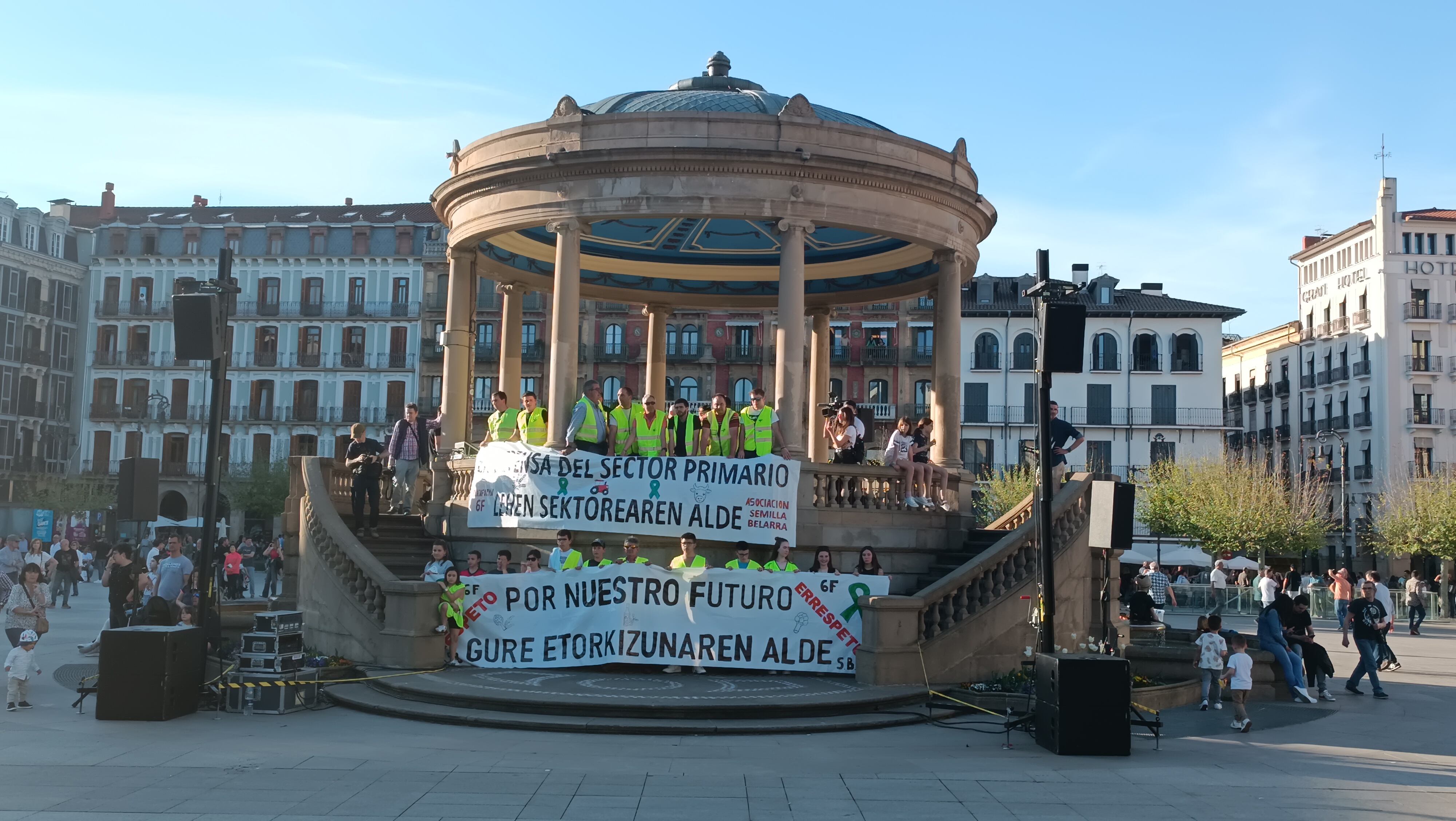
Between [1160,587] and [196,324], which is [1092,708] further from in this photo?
[1160,587]

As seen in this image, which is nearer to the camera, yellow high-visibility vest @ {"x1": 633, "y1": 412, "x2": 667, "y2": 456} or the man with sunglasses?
the man with sunglasses

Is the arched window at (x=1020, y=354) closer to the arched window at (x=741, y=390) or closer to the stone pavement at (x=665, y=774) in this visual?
the arched window at (x=741, y=390)

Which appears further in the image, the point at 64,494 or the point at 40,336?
the point at 40,336

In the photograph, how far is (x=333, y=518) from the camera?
746 inches

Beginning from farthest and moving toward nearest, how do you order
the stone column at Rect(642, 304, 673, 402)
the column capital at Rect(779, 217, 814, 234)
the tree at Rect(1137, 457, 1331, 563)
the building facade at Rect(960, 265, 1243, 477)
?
the building facade at Rect(960, 265, 1243, 477)
the tree at Rect(1137, 457, 1331, 563)
the stone column at Rect(642, 304, 673, 402)
the column capital at Rect(779, 217, 814, 234)

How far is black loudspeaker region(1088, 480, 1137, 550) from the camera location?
1559cm

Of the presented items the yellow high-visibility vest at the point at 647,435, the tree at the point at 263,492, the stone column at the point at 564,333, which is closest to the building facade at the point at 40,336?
the tree at the point at 263,492

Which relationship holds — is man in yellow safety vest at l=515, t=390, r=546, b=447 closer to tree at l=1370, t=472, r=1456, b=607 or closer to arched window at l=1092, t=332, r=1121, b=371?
tree at l=1370, t=472, r=1456, b=607

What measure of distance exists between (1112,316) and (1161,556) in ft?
77.9

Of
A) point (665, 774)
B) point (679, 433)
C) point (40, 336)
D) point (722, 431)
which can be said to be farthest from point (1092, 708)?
point (40, 336)

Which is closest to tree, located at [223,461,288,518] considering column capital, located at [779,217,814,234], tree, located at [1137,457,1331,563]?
tree, located at [1137,457,1331,563]

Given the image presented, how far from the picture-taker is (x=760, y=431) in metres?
20.2

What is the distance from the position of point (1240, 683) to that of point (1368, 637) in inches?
229

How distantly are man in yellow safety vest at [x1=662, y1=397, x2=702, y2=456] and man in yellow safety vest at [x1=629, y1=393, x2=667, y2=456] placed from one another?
0.51 ft
